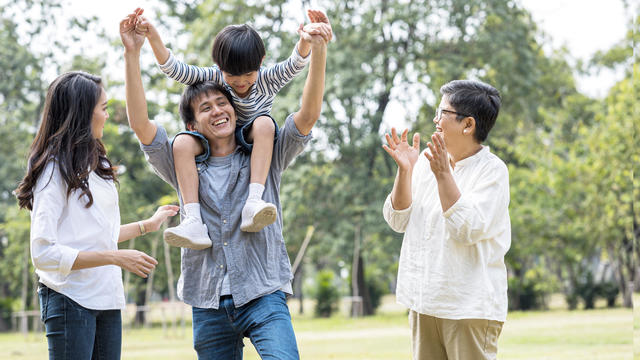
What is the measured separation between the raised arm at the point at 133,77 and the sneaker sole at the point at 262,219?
1.55ft

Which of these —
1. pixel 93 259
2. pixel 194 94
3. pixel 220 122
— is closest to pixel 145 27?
pixel 194 94

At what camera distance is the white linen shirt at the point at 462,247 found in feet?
8.36

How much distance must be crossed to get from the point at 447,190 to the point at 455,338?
1.85 ft

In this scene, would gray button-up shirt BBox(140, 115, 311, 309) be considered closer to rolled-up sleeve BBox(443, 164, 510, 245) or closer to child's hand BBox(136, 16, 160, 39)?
child's hand BBox(136, 16, 160, 39)

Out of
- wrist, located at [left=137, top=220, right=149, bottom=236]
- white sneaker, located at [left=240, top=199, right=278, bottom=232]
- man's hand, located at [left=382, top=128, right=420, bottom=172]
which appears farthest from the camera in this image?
wrist, located at [left=137, top=220, right=149, bottom=236]

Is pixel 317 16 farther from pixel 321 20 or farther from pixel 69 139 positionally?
pixel 69 139

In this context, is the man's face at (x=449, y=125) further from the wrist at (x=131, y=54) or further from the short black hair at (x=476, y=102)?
the wrist at (x=131, y=54)

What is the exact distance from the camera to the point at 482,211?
2.55 metres

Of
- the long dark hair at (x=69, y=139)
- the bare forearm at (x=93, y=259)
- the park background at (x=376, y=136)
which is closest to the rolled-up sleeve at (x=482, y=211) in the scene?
the bare forearm at (x=93, y=259)

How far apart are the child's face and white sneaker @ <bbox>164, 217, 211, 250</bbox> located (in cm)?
50

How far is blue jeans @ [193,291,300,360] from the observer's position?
7.47 feet

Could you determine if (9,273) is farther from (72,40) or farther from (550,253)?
(550,253)

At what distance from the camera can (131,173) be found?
→ 869 inches

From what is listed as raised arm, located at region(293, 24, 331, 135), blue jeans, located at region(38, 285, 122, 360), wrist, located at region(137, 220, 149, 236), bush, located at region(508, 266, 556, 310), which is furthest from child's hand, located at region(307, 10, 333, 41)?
bush, located at region(508, 266, 556, 310)
